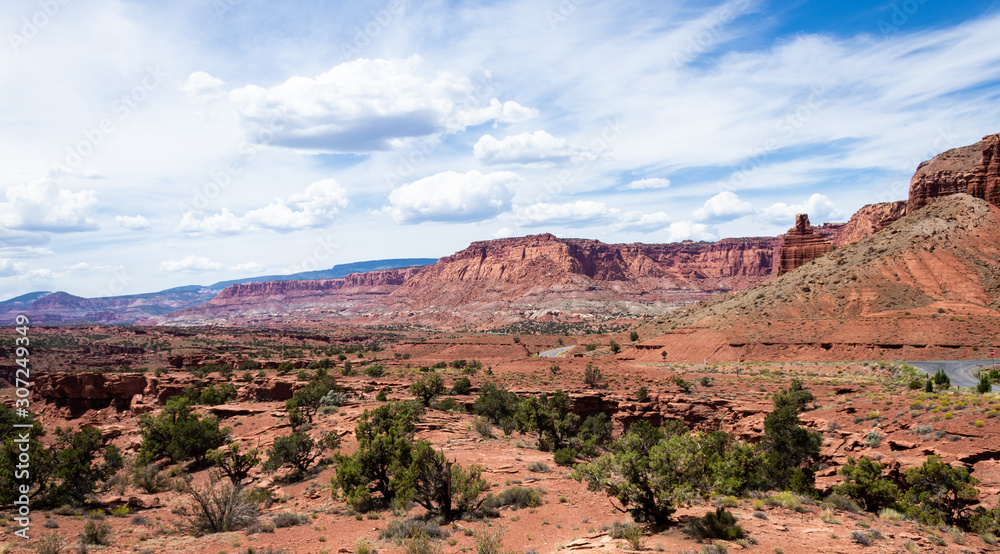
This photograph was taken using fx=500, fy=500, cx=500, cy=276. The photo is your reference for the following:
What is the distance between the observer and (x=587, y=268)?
197875 mm

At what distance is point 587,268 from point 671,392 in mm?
165346

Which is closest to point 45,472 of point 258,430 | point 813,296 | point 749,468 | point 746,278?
point 258,430

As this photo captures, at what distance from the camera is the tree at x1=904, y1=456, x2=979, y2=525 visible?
14539 millimetres

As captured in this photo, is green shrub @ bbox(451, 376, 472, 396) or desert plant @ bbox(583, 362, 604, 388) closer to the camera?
green shrub @ bbox(451, 376, 472, 396)

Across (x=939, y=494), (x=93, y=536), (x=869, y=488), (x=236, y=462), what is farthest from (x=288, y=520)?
(x=939, y=494)

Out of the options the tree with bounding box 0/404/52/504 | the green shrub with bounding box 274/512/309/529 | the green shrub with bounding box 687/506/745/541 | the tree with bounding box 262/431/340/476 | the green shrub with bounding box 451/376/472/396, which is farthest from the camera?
the green shrub with bounding box 451/376/472/396

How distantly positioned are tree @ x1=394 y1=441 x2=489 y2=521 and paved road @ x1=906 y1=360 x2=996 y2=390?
3435cm

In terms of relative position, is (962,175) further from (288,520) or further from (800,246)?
(288,520)

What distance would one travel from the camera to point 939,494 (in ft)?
49.3

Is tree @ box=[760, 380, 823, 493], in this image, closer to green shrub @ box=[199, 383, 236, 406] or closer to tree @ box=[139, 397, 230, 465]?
tree @ box=[139, 397, 230, 465]

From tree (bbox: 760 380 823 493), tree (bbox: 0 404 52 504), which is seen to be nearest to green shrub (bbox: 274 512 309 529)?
tree (bbox: 0 404 52 504)

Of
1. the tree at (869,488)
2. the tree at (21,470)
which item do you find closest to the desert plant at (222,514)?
the tree at (21,470)

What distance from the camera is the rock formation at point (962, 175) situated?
67375 mm

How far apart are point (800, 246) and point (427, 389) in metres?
71.8
